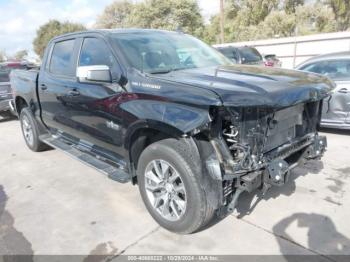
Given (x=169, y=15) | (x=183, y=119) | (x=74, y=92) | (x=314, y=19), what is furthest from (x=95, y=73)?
(x=169, y=15)

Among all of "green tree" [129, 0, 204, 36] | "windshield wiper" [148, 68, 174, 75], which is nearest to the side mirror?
"windshield wiper" [148, 68, 174, 75]

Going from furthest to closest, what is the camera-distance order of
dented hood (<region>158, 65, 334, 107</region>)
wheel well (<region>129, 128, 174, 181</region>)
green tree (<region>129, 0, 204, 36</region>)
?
green tree (<region>129, 0, 204, 36</region>)
wheel well (<region>129, 128, 174, 181</region>)
dented hood (<region>158, 65, 334, 107</region>)

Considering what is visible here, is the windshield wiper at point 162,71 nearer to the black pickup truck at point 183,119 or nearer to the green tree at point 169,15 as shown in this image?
the black pickup truck at point 183,119

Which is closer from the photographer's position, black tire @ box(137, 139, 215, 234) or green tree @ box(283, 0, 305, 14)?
black tire @ box(137, 139, 215, 234)

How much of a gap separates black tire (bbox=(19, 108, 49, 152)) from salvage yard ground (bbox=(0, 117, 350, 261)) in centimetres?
113

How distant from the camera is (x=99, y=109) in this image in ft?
13.0

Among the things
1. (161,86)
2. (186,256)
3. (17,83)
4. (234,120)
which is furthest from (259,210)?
(17,83)

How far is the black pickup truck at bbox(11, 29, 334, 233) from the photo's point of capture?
115 inches

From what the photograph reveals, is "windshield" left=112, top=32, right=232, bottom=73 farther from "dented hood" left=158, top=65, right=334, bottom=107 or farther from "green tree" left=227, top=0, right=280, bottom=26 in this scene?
"green tree" left=227, top=0, right=280, bottom=26

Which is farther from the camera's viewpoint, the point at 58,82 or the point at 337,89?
the point at 337,89

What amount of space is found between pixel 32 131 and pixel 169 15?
33331 millimetres

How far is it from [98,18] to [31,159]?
60.6m

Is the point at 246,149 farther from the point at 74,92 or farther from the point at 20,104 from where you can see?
the point at 20,104

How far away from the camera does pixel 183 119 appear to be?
114 inches
